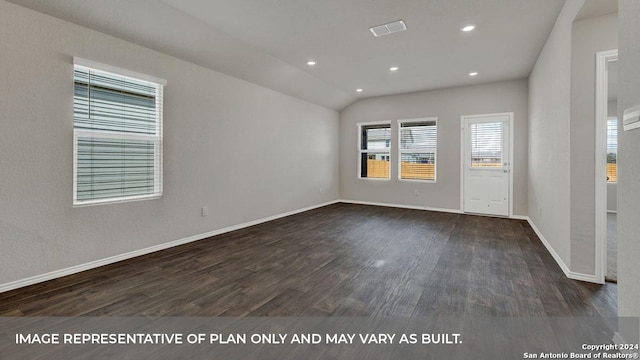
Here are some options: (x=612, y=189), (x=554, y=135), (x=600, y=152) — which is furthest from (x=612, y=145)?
(x=600, y=152)

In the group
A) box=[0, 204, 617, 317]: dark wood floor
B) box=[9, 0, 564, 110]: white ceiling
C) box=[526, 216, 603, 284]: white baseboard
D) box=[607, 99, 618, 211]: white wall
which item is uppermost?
box=[9, 0, 564, 110]: white ceiling

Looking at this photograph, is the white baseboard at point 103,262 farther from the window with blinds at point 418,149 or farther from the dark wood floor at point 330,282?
the window with blinds at point 418,149

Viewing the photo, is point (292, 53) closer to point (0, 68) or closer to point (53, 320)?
point (0, 68)

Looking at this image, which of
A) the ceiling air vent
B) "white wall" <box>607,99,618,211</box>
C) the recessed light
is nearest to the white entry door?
"white wall" <box>607,99,618,211</box>

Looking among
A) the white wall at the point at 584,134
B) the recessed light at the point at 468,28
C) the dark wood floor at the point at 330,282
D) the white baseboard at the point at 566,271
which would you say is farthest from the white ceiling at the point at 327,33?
the white baseboard at the point at 566,271

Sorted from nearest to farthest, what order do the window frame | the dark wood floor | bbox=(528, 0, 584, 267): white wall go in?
the dark wood floor → bbox=(528, 0, 584, 267): white wall → the window frame

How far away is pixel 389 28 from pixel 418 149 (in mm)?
3774

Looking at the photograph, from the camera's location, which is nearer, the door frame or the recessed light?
the door frame

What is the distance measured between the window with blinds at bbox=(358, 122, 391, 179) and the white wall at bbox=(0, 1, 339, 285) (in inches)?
90.7

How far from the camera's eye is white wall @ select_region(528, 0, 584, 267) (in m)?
2.77

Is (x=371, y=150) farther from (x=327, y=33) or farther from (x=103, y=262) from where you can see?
(x=103, y=262)

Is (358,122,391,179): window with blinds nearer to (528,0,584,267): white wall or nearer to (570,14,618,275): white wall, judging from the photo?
(528,0,584,267): white wall

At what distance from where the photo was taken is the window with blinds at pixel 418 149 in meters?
6.57

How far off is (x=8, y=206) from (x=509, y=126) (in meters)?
7.38
